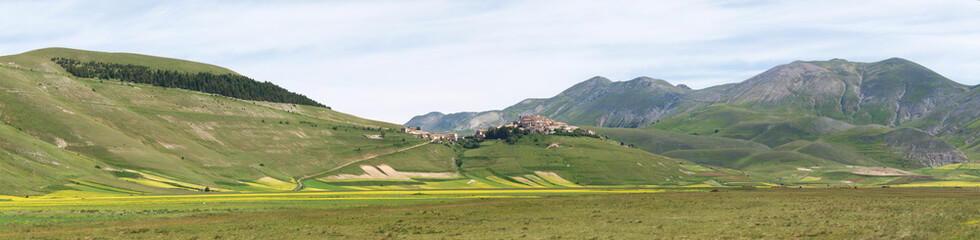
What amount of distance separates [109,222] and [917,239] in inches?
2866

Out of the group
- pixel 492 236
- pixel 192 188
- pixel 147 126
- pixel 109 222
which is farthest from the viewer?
pixel 147 126

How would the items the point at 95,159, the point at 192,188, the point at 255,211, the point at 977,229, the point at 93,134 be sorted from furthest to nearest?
the point at 93,134
the point at 95,159
the point at 192,188
the point at 255,211
the point at 977,229

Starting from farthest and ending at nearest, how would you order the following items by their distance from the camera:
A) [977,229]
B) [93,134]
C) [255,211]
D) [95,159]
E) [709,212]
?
[93,134] < [95,159] < [255,211] < [709,212] < [977,229]

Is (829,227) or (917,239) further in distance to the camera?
(829,227)

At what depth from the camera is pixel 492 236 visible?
50.3m

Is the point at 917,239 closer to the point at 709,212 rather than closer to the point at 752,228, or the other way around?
the point at 752,228

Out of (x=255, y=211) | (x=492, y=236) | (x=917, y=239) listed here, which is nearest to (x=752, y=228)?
(x=917, y=239)

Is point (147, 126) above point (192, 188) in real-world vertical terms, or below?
above

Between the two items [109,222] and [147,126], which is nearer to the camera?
[109,222]

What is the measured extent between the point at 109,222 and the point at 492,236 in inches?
1626

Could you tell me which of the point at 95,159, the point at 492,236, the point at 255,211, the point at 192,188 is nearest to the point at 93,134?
the point at 95,159

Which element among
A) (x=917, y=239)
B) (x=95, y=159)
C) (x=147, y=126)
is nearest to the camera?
(x=917, y=239)

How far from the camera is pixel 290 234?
53281 millimetres

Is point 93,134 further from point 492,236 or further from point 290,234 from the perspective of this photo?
point 492,236
